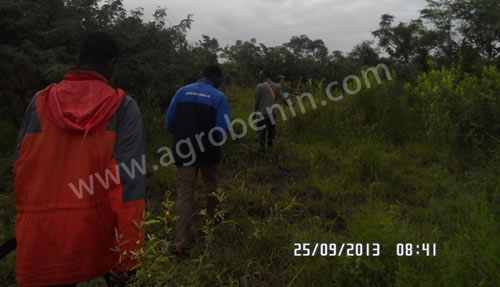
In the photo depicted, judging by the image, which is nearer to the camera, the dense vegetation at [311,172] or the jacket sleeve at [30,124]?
the jacket sleeve at [30,124]

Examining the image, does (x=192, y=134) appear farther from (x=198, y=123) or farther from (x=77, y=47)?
(x=77, y=47)

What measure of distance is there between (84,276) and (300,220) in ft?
8.56

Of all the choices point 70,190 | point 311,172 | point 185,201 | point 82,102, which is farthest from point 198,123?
point 311,172

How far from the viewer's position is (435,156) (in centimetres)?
573

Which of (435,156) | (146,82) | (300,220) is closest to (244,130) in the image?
(146,82)

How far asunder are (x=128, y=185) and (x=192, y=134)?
70.7 inches

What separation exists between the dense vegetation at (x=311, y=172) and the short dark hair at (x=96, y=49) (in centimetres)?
70

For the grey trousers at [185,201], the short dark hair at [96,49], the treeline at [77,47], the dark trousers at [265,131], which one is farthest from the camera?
the dark trousers at [265,131]

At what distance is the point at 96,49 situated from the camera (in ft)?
4.96
